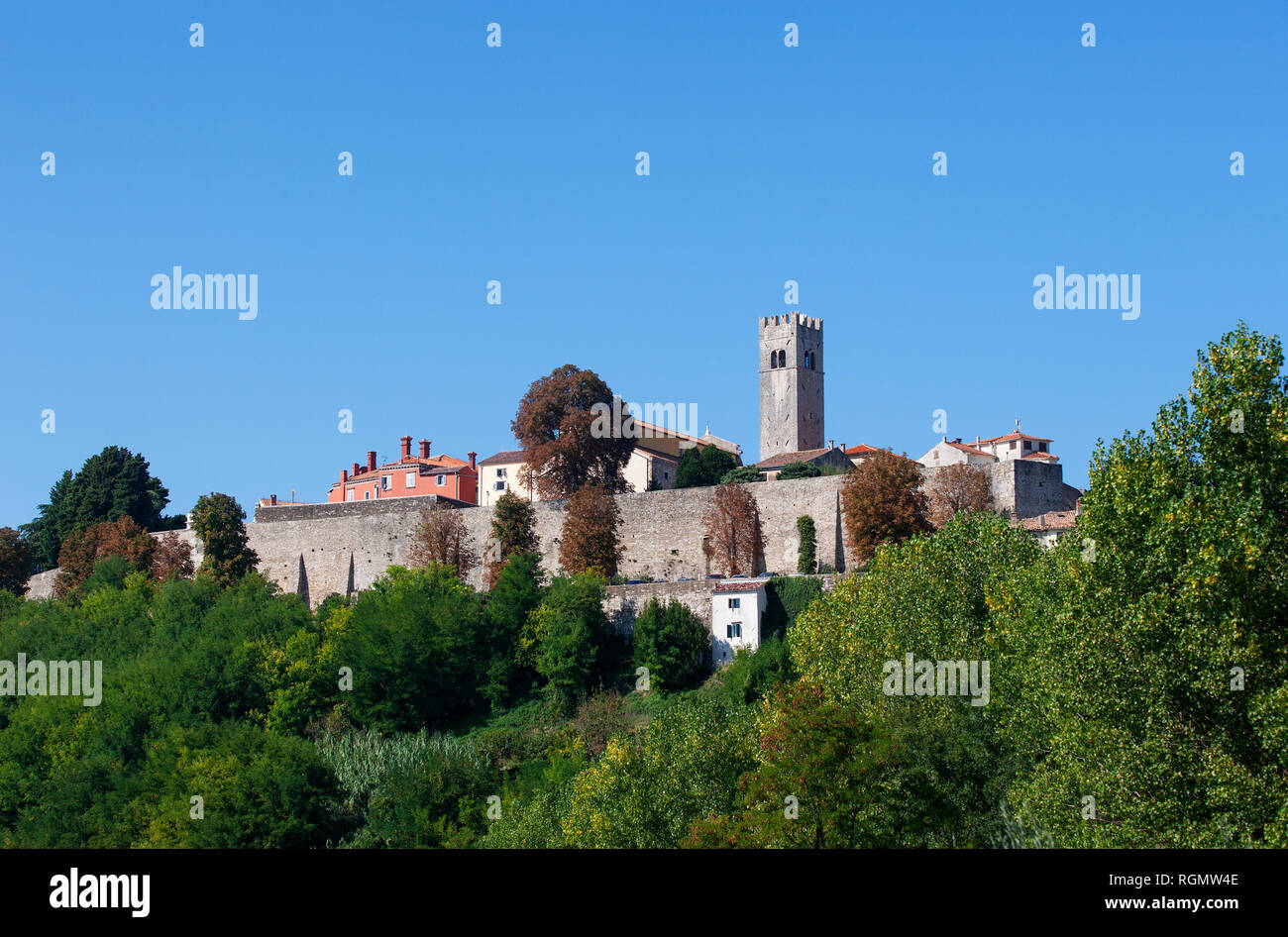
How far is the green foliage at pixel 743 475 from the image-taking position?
65.2m

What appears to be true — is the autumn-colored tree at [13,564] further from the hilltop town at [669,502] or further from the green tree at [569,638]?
the green tree at [569,638]

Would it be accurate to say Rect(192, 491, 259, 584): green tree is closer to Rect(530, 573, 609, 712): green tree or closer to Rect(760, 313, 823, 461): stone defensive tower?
Rect(530, 573, 609, 712): green tree

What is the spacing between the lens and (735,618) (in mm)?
49969

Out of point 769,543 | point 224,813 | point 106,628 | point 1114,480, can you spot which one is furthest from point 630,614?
point 1114,480

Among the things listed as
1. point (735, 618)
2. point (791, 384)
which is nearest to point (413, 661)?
point (735, 618)

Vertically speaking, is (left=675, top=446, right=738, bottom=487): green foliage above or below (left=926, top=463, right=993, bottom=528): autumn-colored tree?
above

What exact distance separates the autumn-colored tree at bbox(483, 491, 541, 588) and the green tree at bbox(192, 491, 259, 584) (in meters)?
12.2

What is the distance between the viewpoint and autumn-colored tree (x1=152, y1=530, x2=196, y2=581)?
7019 centimetres

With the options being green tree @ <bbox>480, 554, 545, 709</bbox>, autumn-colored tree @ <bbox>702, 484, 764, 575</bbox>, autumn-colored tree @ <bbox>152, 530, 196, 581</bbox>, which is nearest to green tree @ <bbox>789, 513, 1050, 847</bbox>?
green tree @ <bbox>480, 554, 545, 709</bbox>

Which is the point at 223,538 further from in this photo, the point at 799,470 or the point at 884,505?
the point at 884,505

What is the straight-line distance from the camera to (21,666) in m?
60.8

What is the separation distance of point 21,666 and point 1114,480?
4989 centimetres

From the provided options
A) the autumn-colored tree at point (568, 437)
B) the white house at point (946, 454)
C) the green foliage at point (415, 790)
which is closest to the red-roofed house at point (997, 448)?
the white house at point (946, 454)
